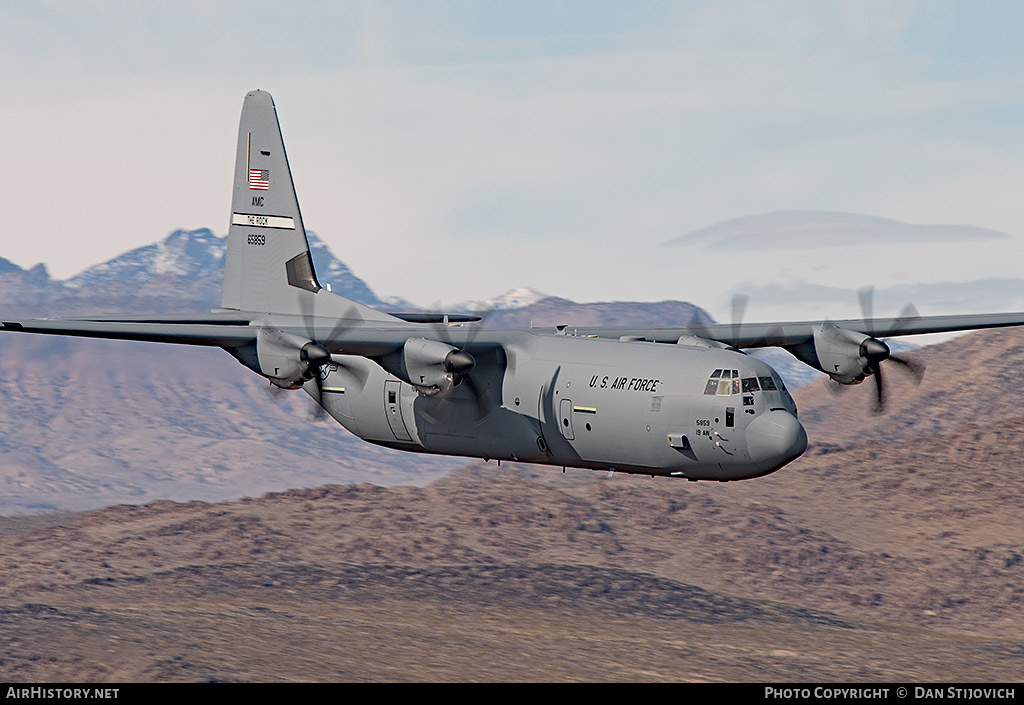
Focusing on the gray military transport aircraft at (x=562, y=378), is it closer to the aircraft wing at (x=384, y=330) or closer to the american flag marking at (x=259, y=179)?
the aircraft wing at (x=384, y=330)

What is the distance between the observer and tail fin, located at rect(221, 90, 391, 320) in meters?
42.2

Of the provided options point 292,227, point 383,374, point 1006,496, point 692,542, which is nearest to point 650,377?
point 383,374

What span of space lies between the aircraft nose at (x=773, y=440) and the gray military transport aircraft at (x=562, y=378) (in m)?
0.03

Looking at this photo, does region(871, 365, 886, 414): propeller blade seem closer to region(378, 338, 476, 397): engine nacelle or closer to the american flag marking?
region(378, 338, 476, 397): engine nacelle

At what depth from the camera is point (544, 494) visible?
84688 millimetres

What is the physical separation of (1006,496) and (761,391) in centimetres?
5690

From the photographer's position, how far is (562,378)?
107 feet

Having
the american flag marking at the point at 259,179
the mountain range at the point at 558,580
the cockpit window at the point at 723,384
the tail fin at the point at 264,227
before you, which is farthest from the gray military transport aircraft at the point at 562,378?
the mountain range at the point at 558,580

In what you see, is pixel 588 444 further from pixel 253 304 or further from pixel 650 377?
pixel 253 304

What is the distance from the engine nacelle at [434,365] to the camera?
105 feet

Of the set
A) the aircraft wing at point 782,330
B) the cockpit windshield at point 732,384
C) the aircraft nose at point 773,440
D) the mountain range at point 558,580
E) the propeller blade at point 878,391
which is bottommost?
the mountain range at point 558,580

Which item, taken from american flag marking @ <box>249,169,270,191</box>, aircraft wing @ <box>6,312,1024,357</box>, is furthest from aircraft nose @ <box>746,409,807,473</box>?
american flag marking @ <box>249,169,270,191</box>

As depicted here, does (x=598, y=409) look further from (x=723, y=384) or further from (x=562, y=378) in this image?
(x=723, y=384)

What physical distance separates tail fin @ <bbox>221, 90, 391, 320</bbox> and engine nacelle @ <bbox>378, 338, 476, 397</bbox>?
1033cm
